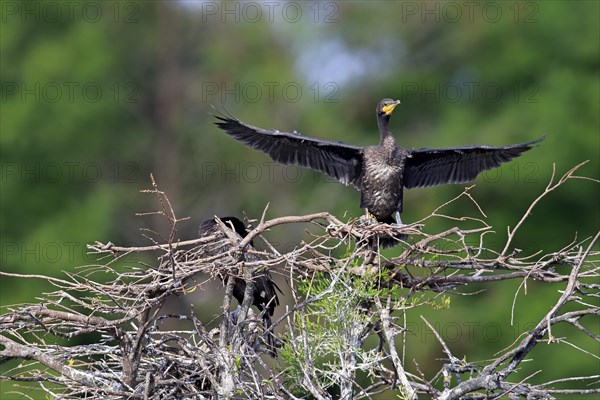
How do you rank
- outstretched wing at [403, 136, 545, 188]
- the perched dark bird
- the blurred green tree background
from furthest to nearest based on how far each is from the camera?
1. the blurred green tree background
2. outstretched wing at [403, 136, 545, 188]
3. the perched dark bird

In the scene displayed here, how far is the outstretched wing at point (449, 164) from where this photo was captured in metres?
8.62

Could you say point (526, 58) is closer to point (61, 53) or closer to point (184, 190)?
point (184, 190)

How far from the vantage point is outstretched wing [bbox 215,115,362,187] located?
28.5 ft

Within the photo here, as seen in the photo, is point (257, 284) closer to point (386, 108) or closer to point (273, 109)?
point (386, 108)

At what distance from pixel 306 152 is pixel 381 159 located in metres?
0.76

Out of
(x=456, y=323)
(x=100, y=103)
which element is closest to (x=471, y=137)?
(x=456, y=323)

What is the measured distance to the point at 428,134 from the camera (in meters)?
21.3

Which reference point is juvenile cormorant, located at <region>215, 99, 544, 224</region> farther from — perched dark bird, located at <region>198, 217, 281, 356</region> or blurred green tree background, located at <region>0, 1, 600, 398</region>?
blurred green tree background, located at <region>0, 1, 600, 398</region>

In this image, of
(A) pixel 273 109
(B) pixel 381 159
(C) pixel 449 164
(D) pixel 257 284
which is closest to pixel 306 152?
(B) pixel 381 159

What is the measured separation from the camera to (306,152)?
351 inches

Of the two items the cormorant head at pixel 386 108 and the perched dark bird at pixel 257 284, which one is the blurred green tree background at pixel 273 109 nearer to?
the cormorant head at pixel 386 108

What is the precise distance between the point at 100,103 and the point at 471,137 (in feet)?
22.9

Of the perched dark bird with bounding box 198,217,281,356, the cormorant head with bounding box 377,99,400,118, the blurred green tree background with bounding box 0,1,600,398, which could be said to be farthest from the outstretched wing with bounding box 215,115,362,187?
the blurred green tree background with bounding box 0,1,600,398

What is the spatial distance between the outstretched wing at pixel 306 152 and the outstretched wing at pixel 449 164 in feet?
1.48
